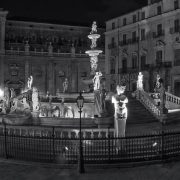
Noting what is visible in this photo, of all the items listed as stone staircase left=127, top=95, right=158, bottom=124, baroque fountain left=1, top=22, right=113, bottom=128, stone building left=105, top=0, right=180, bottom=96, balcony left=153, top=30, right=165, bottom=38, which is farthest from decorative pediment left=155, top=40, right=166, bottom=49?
baroque fountain left=1, top=22, right=113, bottom=128

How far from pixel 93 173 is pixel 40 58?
44912 millimetres

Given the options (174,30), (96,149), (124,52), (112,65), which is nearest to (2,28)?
(112,65)

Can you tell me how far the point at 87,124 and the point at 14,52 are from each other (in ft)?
119

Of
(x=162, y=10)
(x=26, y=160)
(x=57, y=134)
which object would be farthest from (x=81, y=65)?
(x=26, y=160)

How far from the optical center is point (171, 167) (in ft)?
37.8

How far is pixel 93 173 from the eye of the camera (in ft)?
36.0

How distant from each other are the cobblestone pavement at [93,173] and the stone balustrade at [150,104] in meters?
11.3

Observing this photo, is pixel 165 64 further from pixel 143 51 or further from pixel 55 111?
pixel 55 111

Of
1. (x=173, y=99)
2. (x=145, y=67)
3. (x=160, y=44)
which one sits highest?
(x=160, y=44)

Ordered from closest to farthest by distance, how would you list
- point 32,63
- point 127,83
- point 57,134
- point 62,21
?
point 57,134 → point 127,83 → point 32,63 → point 62,21

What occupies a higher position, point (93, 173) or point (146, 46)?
point (146, 46)

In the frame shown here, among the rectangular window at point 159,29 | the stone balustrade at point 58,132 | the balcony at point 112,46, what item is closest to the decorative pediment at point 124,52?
the balcony at point 112,46

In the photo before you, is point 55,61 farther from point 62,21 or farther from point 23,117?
point 23,117

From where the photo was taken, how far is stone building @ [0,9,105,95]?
53.1m
